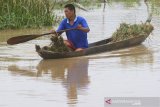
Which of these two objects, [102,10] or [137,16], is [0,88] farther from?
[102,10]

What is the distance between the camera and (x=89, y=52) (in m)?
11.9

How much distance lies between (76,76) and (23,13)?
→ 759 cm

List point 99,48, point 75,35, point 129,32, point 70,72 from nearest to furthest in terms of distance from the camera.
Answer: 1. point 70,72
2. point 75,35
3. point 99,48
4. point 129,32

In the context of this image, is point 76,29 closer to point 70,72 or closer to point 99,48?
point 99,48

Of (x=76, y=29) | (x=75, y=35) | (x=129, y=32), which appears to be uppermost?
(x=76, y=29)

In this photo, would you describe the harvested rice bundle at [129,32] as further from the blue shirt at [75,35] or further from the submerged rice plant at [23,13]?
the submerged rice plant at [23,13]

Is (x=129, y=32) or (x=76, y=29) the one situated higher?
(x=76, y=29)

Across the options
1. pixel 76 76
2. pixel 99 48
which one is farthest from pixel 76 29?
pixel 76 76

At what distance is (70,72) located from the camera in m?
10.2

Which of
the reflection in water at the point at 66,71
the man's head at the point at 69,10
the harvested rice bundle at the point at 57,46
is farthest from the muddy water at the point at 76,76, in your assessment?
the man's head at the point at 69,10

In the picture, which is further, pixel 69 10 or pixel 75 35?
pixel 75 35

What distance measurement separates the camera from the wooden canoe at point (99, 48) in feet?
37.0

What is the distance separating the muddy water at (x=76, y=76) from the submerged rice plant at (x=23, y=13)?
264 centimetres

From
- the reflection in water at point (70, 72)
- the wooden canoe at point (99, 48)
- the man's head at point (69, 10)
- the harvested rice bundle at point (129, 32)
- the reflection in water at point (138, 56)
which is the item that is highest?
the man's head at point (69, 10)
